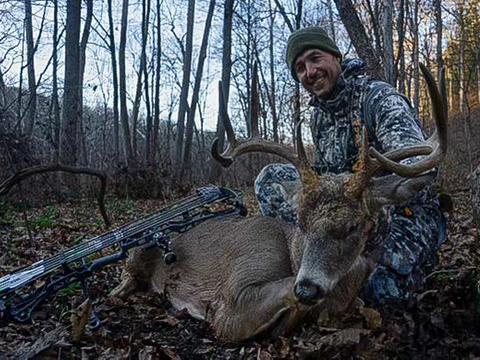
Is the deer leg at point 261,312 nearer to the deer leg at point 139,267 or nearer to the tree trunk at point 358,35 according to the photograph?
the deer leg at point 139,267

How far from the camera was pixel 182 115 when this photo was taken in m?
21.9

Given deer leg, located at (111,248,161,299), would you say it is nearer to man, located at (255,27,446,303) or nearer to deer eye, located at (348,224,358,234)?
man, located at (255,27,446,303)

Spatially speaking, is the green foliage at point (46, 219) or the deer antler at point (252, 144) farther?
the green foliage at point (46, 219)

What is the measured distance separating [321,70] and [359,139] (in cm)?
75

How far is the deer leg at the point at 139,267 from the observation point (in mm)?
5145

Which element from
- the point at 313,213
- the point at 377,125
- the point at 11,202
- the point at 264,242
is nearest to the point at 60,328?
the point at 264,242

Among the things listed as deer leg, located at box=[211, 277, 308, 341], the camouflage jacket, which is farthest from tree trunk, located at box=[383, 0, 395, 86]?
deer leg, located at box=[211, 277, 308, 341]

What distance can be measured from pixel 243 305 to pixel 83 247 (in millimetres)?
1465

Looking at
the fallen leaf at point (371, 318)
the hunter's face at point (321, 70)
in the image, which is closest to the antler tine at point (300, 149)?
the fallen leaf at point (371, 318)

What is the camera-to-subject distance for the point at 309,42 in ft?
16.5

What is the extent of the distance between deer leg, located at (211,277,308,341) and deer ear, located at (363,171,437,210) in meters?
0.69

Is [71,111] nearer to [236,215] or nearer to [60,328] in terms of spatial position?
[236,215]

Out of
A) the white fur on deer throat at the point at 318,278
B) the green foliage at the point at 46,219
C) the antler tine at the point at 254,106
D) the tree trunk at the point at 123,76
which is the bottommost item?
the white fur on deer throat at the point at 318,278

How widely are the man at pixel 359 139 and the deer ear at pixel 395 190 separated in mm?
252
